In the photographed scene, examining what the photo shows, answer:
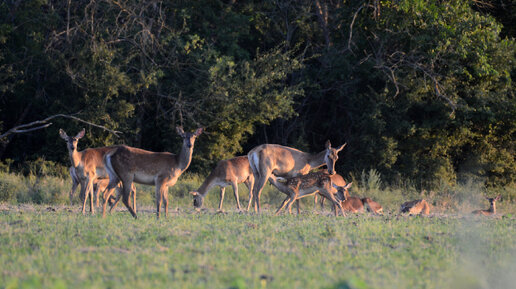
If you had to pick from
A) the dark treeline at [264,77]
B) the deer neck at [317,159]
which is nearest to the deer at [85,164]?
the deer neck at [317,159]

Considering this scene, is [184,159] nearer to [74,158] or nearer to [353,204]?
[74,158]

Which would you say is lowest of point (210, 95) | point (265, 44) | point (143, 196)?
point (143, 196)

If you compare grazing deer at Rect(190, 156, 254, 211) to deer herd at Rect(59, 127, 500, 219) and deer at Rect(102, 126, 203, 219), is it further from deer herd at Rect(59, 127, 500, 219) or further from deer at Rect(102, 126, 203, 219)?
deer at Rect(102, 126, 203, 219)

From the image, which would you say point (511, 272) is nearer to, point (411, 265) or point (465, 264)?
point (465, 264)

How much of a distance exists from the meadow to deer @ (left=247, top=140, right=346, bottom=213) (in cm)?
295

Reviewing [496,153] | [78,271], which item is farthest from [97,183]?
[496,153]

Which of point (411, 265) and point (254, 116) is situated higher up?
point (254, 116)

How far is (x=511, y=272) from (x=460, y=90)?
14809 millimetres

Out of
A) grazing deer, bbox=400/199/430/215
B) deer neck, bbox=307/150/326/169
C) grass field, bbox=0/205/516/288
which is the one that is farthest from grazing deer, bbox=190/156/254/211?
grass field, bbox=0/205/516/288

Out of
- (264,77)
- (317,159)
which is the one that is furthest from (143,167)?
(264,77)

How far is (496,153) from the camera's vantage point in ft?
75.4

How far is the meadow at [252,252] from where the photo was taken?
674 cm

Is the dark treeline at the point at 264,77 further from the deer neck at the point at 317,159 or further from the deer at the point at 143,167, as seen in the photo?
the deer at the point at 143,167

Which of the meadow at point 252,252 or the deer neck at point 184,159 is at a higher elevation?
the deer neck at point 184,159
